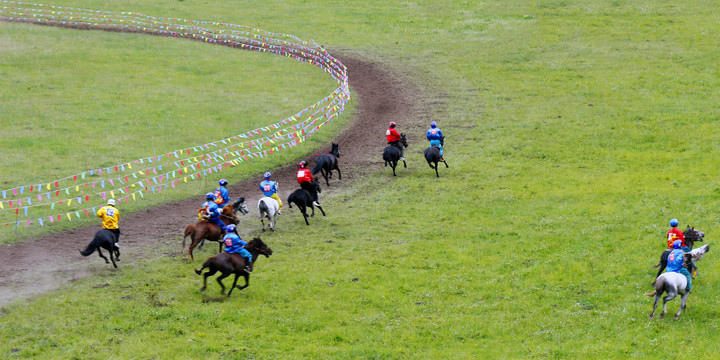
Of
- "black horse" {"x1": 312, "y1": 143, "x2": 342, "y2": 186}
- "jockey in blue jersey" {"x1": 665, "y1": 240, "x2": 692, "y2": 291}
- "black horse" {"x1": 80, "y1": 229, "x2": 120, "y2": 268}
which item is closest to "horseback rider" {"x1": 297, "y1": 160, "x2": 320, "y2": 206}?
"black horse" {"x1": 312, "y1": 143, "x2": 342, "y2": 186}

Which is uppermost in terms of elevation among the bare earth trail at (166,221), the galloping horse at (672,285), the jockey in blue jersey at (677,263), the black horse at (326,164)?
the jockey in blue jersey at (677,263)

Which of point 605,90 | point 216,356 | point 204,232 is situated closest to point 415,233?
point 204,232

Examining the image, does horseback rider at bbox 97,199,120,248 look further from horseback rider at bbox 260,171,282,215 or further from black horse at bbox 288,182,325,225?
black horse at bbox 288,182,325,225

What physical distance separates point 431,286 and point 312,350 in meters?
5.71

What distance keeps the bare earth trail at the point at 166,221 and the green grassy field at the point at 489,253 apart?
111cm

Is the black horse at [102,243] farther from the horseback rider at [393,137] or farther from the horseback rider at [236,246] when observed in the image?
the horseback rider at [393,137]

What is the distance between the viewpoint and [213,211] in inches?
1051

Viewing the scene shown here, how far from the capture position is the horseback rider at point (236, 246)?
76.1 feet

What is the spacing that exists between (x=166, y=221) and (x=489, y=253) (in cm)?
1364

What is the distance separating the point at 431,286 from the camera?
25031 mm

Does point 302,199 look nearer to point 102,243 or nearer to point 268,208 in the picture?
point 268,208

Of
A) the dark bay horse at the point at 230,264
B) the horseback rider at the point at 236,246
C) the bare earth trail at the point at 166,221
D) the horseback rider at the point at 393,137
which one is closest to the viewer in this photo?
the dark bay horse at the point at 230,264

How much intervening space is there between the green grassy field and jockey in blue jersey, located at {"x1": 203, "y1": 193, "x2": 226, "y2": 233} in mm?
2017

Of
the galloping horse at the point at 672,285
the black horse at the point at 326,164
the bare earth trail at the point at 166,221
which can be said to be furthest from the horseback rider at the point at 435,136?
the galloping horse at the point at 672,285
